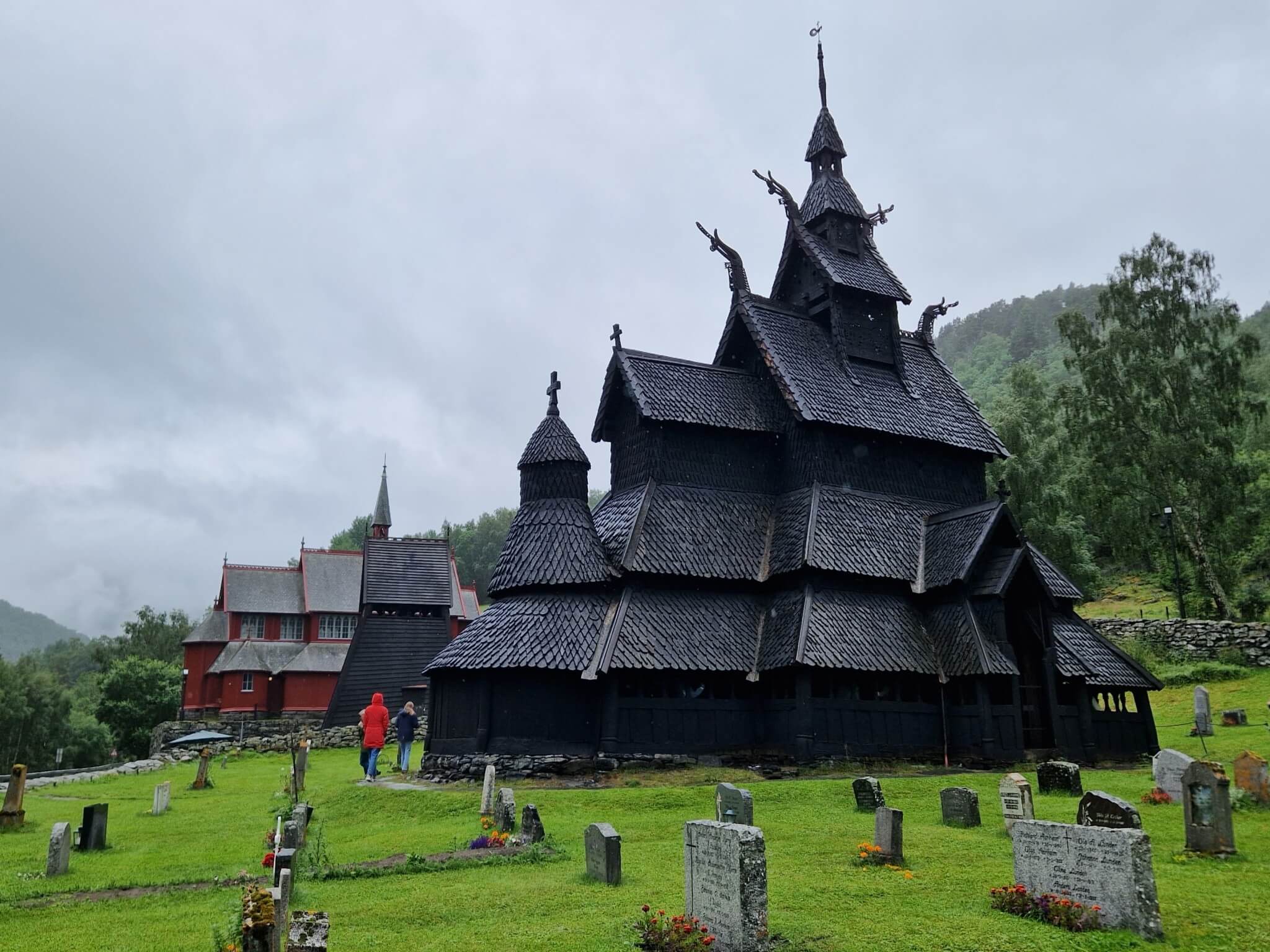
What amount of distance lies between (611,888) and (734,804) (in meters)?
3.91

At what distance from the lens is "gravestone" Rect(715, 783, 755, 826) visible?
13867mm

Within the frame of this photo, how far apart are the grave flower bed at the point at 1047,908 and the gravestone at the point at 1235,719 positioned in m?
19.8

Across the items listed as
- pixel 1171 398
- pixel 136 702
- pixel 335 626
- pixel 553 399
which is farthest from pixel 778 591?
pixel 136 702

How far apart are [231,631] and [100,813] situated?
4239 cm

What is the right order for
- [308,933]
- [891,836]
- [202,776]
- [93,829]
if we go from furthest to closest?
1. [202,776]
2. [93,829]
3. [891,836]
4. [308,933]

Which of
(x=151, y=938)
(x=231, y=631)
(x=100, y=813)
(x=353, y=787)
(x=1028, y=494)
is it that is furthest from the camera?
(x=231, y=631)

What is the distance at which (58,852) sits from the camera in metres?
13.4

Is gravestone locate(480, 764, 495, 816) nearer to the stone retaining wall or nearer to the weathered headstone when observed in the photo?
the weathered headstone

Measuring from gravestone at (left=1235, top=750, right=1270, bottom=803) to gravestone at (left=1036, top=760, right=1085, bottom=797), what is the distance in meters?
3.10

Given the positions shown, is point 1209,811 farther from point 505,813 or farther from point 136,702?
point 136,702

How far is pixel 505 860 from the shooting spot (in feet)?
42.4

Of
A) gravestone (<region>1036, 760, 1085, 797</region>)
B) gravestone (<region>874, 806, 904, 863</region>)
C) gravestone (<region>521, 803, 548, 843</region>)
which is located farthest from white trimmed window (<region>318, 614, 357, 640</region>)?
gravestone (<region>874, 806, 904, 863</region>)

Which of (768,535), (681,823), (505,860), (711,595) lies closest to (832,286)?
(768,535)

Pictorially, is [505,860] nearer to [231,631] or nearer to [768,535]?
[768,535]
